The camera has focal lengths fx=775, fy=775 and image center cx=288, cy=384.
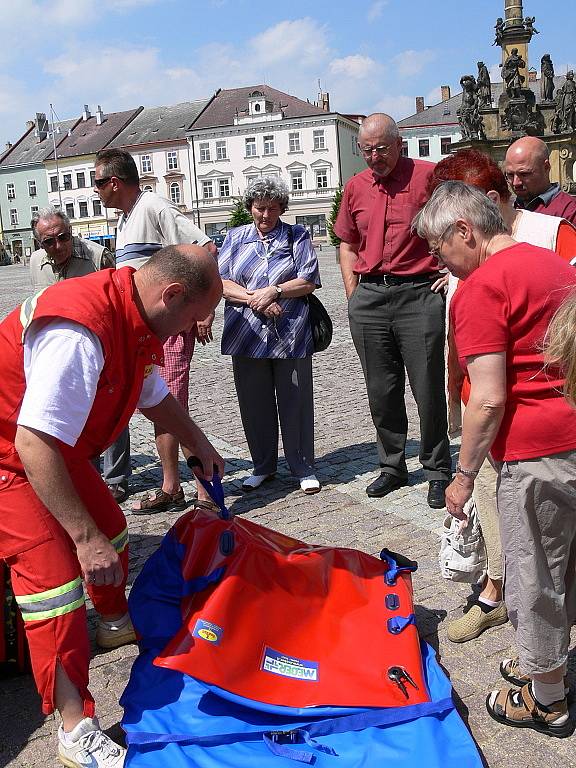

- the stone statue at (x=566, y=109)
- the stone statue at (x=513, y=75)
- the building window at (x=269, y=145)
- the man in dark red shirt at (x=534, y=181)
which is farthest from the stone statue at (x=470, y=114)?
the building window at (x=269, y=145)

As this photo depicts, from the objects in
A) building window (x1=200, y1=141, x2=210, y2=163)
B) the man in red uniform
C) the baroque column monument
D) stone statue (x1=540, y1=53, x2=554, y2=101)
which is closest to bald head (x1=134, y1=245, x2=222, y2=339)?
the man in red uniform

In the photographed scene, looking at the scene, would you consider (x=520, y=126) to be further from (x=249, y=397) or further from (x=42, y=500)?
(x=42, y=500)

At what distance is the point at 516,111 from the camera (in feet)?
117

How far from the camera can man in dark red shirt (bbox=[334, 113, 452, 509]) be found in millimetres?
5152

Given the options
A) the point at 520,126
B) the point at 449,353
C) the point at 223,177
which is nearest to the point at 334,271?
the point at 520,126

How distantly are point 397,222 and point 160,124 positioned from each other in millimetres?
75134

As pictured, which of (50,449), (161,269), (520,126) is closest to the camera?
(50,449)

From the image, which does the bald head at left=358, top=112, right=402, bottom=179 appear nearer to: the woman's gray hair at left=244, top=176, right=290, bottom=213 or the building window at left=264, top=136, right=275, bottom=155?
the woman's gray hair at left=244, top=176, right=290, bottom=213

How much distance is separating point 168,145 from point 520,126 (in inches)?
1737

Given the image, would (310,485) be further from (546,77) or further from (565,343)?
(546,77)

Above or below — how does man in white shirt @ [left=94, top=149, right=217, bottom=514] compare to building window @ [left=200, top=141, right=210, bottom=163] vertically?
below

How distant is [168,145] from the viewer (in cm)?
7269

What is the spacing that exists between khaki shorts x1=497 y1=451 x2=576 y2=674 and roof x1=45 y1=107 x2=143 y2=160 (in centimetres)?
7746

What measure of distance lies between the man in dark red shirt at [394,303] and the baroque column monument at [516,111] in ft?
105
